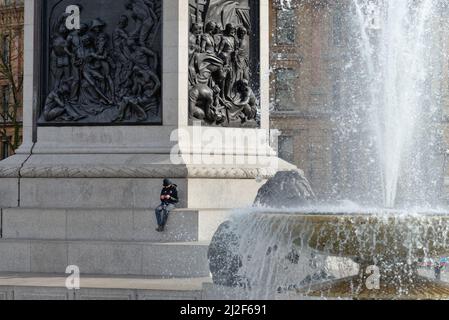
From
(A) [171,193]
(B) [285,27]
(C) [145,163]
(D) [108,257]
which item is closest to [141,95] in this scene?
(C) [145,163]

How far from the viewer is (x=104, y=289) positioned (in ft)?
58.7

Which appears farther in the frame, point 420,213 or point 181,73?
point 181,73

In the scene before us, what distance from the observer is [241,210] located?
16.5m

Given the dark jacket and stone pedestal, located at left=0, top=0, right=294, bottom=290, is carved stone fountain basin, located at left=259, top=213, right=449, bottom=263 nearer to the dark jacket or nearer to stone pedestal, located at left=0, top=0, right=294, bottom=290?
stone pedestal, located at left=0, top=0, right=294, bottom=290

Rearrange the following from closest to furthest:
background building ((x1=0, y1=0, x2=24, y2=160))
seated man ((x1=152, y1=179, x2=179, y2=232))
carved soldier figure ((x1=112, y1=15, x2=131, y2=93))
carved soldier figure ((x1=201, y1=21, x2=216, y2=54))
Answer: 1. seated man ((x1=152, y1=179, x2=179, y2=232))
2. carved soldier figure ((x1=112, y1=15, x2=131, y2=93))
3. carved soldier figure ((x1=201, y1=21, x2=216, y2=54))
4. background building ((x1=0, y1=0, x2=24, y2=160))

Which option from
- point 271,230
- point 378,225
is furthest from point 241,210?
point 378,225

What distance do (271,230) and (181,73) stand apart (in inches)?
298

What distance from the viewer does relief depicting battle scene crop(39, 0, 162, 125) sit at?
22.5 meters

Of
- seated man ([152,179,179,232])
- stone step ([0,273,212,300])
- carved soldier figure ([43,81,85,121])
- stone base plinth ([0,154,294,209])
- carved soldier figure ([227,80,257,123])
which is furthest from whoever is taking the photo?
carved soldier figure ([227,80,257,123])

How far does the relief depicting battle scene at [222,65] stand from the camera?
22.7 metres

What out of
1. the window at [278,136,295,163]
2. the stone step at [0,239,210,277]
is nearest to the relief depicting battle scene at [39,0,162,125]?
the stone step at [0,239,210,277]

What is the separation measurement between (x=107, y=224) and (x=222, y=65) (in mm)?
3775

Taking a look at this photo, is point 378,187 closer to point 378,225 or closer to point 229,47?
point 229,47

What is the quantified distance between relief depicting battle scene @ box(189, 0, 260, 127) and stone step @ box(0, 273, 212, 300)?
4093 mm
